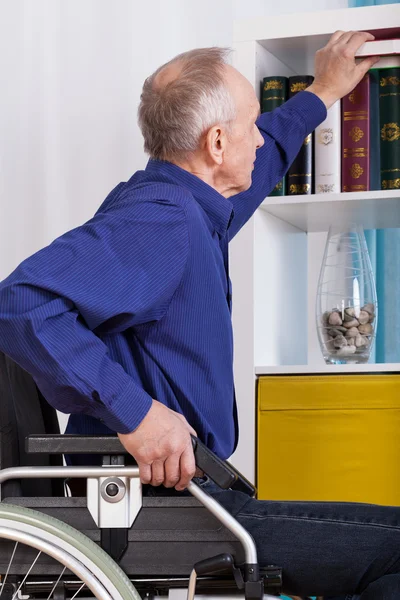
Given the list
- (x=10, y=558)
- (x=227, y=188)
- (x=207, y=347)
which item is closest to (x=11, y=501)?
(x=10, y=558)

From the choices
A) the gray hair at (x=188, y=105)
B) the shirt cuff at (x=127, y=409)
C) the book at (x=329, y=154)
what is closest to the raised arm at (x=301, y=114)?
the book at (x=329, y=154)

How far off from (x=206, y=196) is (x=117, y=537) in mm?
543

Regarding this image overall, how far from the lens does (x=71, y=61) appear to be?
2244 millimetres

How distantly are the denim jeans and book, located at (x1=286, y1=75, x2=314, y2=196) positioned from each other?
92 centimetres

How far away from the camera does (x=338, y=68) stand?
6.16 ft

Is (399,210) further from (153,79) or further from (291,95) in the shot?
(153,79)

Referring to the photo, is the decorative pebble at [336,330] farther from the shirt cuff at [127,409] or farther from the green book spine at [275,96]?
the shirt cuff at [127,409]

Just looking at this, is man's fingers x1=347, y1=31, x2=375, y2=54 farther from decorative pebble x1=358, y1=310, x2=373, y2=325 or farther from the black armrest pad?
the black armrest pad

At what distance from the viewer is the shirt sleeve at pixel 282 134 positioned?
1.80 m

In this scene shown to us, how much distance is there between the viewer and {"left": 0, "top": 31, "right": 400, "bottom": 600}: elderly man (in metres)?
1.13

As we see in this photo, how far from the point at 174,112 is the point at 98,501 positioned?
0.62m

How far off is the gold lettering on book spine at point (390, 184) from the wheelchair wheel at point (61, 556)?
3.66 feet

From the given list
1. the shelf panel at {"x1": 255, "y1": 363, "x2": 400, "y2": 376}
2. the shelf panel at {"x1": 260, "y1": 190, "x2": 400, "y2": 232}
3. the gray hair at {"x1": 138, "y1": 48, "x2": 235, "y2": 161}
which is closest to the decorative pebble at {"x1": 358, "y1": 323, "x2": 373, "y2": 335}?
the shelf panel at {"x1": 255, "y1": 363, "x2": 400, "y2": 376}

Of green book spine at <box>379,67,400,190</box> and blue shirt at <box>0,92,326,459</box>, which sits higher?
green book spine at <box>379,67,400,190</box>
